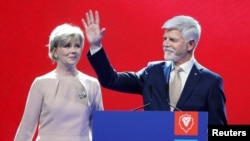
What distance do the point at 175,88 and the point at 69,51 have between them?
1.58 feet

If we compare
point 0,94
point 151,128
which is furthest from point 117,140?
point 0,94

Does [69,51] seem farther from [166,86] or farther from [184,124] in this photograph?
[184,124]

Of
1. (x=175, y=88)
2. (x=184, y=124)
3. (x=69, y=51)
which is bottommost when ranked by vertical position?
(x=184, y=124)

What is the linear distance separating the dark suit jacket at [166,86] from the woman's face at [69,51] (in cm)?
6

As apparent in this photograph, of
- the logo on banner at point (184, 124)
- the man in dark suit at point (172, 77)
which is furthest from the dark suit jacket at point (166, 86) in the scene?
the logo on banner at point (184, 124)

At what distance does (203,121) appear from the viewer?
1.61 metres

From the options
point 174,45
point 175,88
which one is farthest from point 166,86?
point 174,45

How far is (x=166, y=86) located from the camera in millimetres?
2299

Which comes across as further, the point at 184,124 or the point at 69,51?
the point at 69,51

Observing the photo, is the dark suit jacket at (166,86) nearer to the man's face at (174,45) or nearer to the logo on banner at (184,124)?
the man's face at (174,45)

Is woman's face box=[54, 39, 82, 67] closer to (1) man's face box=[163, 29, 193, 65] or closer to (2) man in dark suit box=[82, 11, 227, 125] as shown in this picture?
(2) man in dark suit box=[82, 11, 227, 125]

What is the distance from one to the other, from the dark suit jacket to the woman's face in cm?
6

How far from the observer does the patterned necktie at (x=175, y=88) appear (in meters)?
2.29

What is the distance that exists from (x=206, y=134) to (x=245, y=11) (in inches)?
71.8
